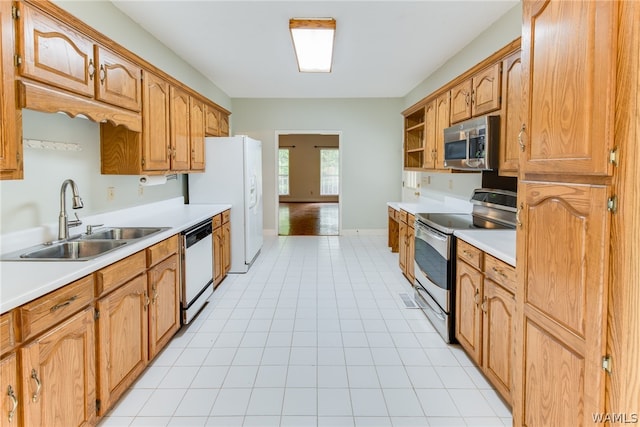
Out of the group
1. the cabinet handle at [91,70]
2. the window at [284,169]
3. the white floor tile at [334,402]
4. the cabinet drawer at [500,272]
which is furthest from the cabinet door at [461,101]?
the window at [284,169]

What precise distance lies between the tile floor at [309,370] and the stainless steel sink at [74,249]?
85 centimetres

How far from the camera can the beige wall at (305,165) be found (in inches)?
557

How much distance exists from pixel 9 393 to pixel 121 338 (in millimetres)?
796

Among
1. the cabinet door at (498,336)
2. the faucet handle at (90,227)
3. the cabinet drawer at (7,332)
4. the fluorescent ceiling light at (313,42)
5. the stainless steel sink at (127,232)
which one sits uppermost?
the fluorescent ceiling light at (313,42)

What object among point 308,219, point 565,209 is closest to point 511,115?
point 565,209

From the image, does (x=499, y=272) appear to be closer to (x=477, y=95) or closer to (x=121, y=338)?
(x=477, y=95)

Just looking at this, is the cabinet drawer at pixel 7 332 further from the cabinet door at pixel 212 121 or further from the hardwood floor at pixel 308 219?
the hardwood floor at pixel 308 219

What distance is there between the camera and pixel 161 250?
108 inches

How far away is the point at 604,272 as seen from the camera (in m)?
1.15

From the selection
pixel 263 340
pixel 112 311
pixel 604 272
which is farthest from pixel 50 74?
pixel 604 272

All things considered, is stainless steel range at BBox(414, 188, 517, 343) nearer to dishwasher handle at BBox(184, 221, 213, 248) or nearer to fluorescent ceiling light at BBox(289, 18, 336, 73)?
fluorescent ceiling light at BBox(289, 18, 336, 73)

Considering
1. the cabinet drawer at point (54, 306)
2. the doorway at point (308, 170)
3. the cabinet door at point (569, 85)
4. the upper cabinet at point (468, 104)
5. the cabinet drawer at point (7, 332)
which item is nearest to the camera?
the cabinet door at point (569, 85)

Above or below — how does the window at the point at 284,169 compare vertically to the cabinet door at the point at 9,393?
above

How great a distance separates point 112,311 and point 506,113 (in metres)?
2.74
